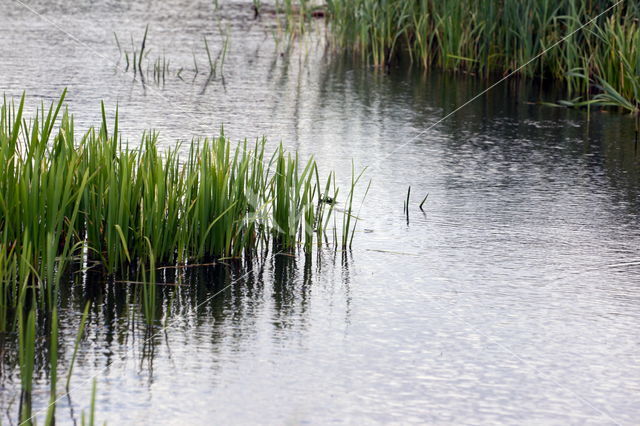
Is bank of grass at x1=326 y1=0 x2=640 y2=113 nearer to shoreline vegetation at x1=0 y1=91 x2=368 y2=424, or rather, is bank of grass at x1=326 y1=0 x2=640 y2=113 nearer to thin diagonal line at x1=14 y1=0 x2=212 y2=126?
thin diagonal line at x1=14 y1=0 x2=212 y2=126

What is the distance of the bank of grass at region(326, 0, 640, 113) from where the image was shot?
8.76 meters

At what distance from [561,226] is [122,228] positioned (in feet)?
7.47

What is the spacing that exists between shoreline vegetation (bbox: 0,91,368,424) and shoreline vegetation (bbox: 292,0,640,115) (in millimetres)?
3955

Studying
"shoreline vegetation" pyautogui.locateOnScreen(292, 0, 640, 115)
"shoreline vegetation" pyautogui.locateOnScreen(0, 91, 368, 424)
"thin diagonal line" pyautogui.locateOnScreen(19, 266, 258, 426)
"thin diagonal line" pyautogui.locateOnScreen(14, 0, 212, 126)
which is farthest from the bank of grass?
"thin diagonal line" pyautogui.locateOnScreen(19, 266, 258, 426)

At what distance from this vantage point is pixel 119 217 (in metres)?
4.38

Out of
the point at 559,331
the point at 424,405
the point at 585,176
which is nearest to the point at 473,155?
the point at 585,176

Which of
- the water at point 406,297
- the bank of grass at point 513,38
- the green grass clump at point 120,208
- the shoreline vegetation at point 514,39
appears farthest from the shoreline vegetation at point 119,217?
the bank of grass at point 513,38

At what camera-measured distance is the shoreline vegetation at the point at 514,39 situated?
28.7 ft

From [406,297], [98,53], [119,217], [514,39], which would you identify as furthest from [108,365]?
[98,53]

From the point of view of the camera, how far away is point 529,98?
9.56m

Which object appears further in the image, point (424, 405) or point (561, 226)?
point (561, 226)

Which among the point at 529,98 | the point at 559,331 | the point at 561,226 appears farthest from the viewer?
the point at 529,98

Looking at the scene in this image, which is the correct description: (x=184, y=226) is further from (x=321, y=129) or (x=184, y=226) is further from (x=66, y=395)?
(x=321, y=129)

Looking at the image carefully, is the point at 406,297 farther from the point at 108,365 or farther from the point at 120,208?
the point at 108,365
